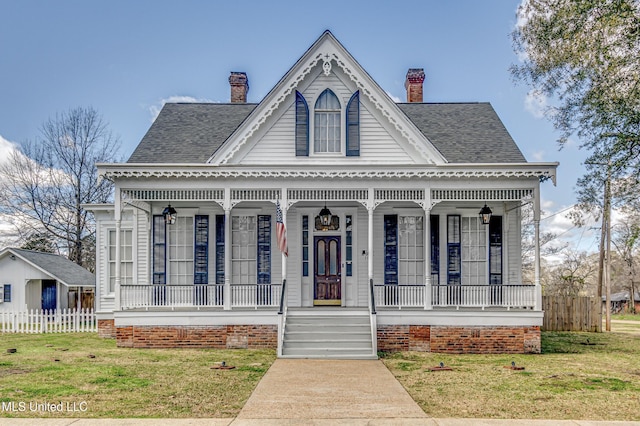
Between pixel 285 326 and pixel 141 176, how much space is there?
5315 mm

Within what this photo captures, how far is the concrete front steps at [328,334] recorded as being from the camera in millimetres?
13141

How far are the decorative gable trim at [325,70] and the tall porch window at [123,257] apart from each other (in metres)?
4.74

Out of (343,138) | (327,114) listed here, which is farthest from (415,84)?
(343,138)

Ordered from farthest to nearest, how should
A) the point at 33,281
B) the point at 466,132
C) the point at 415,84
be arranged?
1. the point at 33,281
2. the point at 415,84
3. the point at 466,132

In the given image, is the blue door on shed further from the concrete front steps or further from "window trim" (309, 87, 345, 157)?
"window trim" (309, 87, 345, 157)

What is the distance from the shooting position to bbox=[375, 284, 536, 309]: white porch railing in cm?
1472

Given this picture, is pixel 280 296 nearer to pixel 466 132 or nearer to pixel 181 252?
pixel 181 252

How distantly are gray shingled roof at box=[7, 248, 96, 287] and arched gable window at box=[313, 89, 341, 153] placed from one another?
1846 centimetres

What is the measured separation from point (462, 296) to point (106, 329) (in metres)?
11.0

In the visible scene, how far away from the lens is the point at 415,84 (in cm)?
2103

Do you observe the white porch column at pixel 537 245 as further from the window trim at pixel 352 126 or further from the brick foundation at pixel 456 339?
the window trim at pixel 352 126

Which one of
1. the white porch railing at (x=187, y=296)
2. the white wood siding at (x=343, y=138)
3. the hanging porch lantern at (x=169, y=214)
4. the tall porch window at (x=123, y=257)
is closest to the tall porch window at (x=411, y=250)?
the white wood siding at (x=343, y=138)

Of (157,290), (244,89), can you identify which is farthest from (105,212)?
(244,89)

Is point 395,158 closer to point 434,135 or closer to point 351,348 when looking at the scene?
point 434,135
